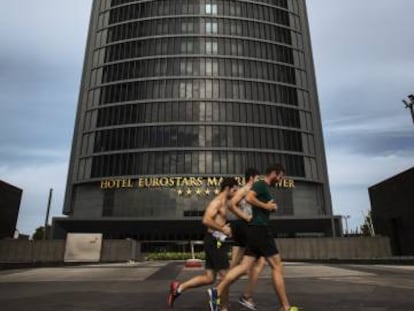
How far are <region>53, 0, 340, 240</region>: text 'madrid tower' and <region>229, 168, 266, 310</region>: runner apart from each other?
50.5m

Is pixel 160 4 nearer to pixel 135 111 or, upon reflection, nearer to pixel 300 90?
pixel 135 111

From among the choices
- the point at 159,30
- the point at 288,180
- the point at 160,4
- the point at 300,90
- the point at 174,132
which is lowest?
the point at 288,180

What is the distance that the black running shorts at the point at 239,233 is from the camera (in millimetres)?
5789

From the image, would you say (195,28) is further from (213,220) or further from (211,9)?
(213,220)

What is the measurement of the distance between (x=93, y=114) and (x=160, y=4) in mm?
24437

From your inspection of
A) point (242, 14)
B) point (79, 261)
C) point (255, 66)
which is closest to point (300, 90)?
point (255, 66)

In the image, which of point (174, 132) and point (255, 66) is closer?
point (174, 132)

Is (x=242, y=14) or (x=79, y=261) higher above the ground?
(x=242, y=14)

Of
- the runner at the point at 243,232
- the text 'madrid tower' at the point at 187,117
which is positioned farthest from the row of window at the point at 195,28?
the runner at the point at 243,232

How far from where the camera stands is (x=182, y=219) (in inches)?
2195

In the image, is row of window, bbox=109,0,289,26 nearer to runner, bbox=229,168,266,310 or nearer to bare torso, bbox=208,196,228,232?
runner, bbox=229,168,266,310

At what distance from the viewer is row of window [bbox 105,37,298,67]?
67.9 m

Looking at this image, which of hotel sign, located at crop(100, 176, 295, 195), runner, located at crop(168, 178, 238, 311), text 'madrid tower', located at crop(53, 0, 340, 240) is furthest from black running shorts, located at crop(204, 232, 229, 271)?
hotel sign, located at crop(100, 176, 295, 195)

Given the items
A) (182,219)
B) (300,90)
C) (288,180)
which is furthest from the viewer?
(300,90)
